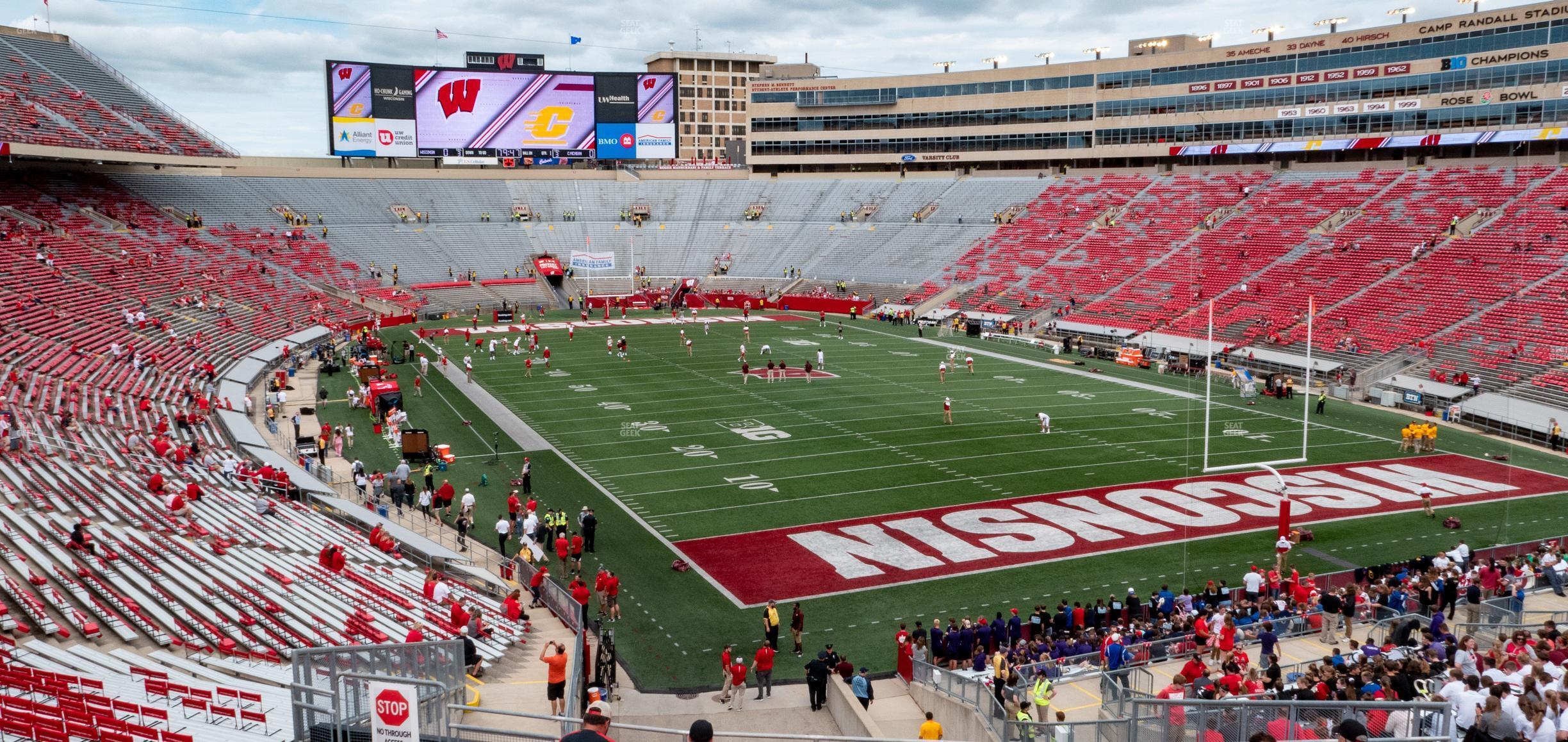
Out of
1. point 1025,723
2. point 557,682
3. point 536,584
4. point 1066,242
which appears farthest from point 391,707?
point 1066,242

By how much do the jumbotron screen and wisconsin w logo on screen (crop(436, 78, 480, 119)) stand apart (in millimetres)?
38

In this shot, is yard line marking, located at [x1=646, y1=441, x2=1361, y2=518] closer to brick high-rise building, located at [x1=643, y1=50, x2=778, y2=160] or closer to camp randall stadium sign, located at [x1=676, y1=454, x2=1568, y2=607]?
camp randall stadium sign, located at [x1=676, y1=454, x2=1568, y2=607]

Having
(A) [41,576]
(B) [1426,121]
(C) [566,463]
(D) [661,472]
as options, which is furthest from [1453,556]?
(B) [1426,121]

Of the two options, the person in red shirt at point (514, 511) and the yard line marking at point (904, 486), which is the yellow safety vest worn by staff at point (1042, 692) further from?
the person in red shirt at point (514, 511)

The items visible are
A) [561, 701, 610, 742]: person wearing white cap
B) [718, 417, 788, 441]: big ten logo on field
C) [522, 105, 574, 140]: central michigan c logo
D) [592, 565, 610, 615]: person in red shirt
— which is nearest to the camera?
[561, 701, 610, 742]: person wearing white cap

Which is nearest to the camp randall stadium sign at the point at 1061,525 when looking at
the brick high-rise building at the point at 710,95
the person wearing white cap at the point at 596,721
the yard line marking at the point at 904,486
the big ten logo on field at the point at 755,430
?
the yard line marking at the point at 904,486

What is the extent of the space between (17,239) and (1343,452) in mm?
→ 44061

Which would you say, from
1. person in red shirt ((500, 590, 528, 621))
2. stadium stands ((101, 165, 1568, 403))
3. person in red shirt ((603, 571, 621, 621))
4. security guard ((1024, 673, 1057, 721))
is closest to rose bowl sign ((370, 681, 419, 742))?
security guard ((1024, 673, 1057, 721))

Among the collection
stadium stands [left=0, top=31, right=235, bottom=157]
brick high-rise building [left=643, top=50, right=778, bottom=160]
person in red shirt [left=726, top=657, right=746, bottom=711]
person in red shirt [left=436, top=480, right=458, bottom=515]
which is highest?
brick high-rise building [left=643, top=50, right=778, bottom=160]

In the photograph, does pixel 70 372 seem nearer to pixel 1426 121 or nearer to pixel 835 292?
pixel 835 292

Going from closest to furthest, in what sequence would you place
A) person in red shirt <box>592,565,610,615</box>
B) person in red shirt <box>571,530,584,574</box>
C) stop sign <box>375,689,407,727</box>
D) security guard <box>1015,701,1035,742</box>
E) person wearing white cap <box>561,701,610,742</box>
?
person wearing white cap <box>561,701,610,742</box> → stop sign <box>375,689,407,727</box> → security guard <box>1015,701,1035,742</box> → person in red shirt <box>592,565,610,615</box> → person in red shirt <box>571,530,584,574</box>

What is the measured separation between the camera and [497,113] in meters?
67.8

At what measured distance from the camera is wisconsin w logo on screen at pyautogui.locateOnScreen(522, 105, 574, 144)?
6869 centimetres

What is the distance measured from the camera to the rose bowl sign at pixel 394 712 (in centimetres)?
771
